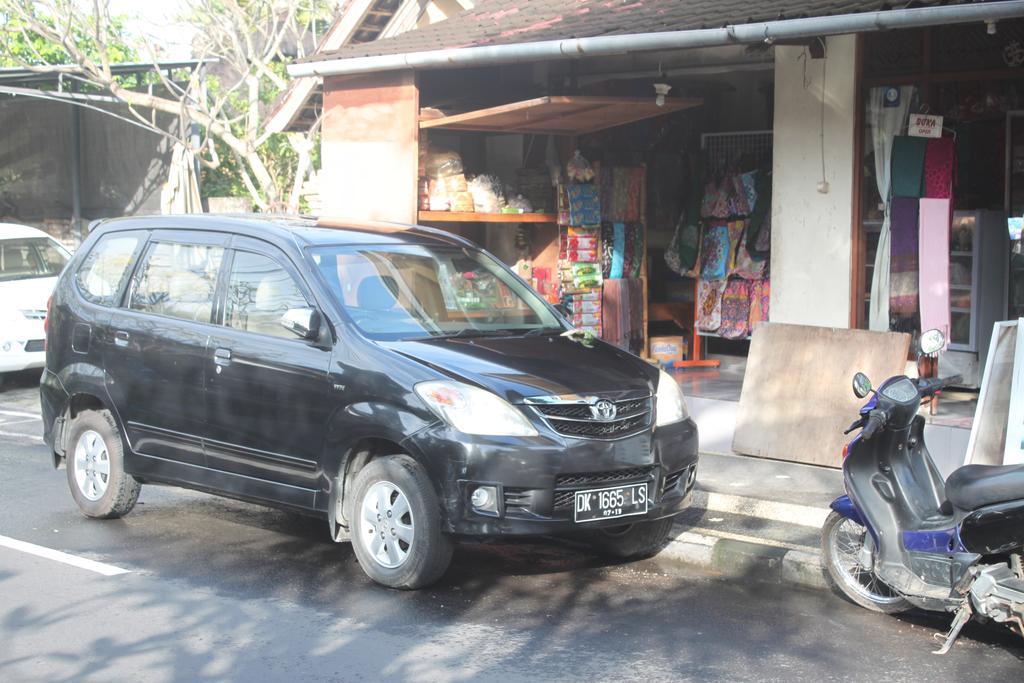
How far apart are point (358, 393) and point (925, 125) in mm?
5496

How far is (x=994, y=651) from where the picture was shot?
5473 millimetres

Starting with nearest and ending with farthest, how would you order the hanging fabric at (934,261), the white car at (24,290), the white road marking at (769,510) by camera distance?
the white road marking at (769,510) < the hanging fabric at (934,261) < the white car at (24,290)

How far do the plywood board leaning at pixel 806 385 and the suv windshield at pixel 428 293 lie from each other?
8.17ft

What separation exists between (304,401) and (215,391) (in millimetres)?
693

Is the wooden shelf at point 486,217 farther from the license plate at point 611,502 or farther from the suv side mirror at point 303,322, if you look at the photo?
the license plate at point 611,502

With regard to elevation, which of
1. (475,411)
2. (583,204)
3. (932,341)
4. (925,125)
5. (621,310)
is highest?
(925,125)

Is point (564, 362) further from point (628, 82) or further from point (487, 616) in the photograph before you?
point (628, 82)

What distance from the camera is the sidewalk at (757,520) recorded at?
673 cm

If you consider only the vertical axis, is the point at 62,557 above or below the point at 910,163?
below

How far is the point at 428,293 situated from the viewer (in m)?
7.10

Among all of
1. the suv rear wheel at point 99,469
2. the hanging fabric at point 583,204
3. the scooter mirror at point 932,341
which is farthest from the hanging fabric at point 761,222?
the suv rear wheel at point 99,469

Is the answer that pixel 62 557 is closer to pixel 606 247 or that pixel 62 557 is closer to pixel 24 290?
pixel 606 247

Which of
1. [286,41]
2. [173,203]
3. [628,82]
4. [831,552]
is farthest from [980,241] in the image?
[286,41]

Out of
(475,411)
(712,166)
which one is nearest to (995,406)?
(475,411)
